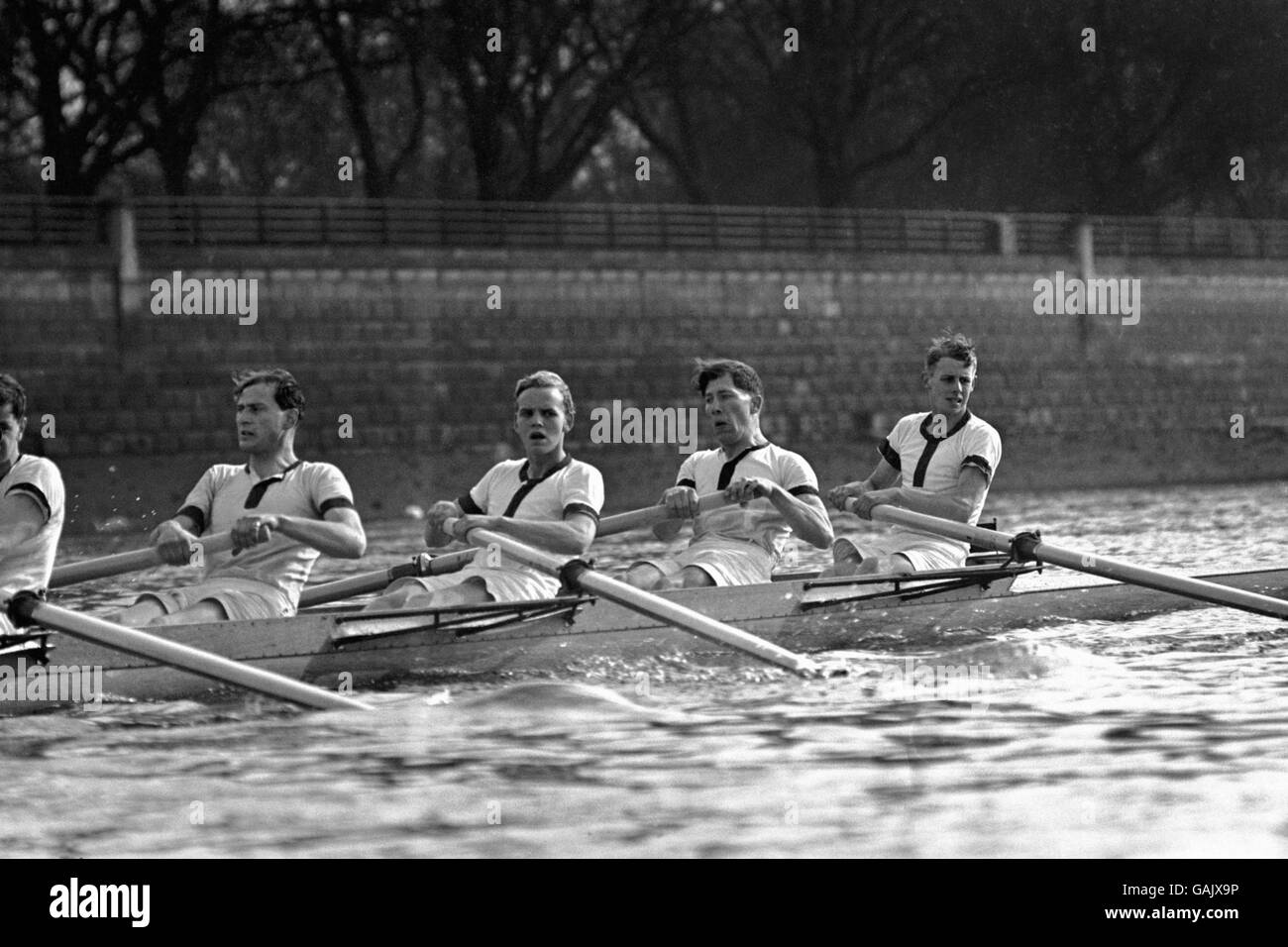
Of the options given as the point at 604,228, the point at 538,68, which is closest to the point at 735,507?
the point at 604,228

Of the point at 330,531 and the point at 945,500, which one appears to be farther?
the point at 945,500

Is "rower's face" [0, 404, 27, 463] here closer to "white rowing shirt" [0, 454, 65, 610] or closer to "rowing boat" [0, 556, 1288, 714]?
"white rowing shirt" [0, 454, 65, 610]

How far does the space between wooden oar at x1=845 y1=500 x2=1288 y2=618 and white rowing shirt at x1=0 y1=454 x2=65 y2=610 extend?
3.47 m

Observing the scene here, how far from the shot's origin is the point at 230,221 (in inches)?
955

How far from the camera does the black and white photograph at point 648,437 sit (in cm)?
691

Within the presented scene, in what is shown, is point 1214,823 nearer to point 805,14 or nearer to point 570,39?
point 570,39

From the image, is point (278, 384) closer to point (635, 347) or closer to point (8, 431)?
point (8, 431)

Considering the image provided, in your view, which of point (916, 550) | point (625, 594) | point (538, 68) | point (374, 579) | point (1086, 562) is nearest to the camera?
point (625, 594)

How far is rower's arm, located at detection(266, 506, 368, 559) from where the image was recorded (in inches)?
305

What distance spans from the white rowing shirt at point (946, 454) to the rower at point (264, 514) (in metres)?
2.95

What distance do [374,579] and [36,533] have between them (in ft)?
5.11

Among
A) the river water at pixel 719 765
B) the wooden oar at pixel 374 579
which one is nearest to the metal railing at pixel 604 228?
the wooden oar at pixel 374 579

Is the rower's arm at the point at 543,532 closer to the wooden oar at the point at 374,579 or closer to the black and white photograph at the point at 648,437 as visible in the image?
the black and white photograph at the point at 648,437

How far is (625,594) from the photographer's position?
27.1 feet
